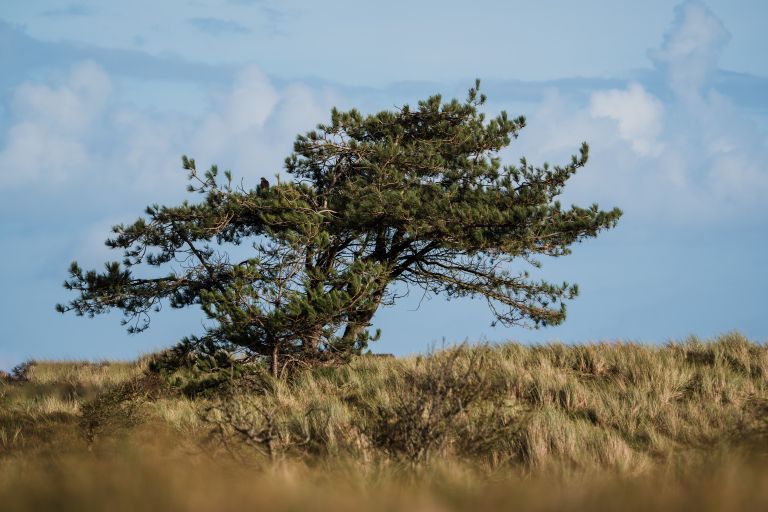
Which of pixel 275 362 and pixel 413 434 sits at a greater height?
pixel 275 362

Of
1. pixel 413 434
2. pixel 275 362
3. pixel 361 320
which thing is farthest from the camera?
pixel 361 320

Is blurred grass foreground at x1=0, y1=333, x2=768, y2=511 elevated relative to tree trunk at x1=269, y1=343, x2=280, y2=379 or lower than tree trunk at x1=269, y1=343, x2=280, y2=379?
lower

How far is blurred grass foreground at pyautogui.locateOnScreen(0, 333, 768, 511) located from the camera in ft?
16.8

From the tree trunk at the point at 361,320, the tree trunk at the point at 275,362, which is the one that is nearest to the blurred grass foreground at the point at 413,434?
the tree trunk at the point at 275,362

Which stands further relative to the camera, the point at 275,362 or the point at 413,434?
the point at 275,362

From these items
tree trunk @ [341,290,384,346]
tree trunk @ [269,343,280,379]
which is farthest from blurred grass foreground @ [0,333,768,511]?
tree trunk @ [341,290,384,346]

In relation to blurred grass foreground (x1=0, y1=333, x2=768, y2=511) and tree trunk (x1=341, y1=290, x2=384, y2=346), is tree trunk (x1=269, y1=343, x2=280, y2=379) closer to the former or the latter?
blurred grass foreground (x1=0, y1=333, x2=768, y2=511)

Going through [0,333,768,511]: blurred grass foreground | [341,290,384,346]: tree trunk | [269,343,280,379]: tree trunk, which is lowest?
[0,333,768,511]: blurred grass foreground

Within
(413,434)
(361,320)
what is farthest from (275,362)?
(413,434)

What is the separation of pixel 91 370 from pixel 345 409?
15.0 m

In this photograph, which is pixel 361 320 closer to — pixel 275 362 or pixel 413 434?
pixel 275 362

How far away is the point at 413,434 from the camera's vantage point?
9062 millimetres

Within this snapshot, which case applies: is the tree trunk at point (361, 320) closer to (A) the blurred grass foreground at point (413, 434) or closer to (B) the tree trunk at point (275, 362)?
(A) the blurred grass foreground at point (413, 434)

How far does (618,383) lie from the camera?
1508cm
